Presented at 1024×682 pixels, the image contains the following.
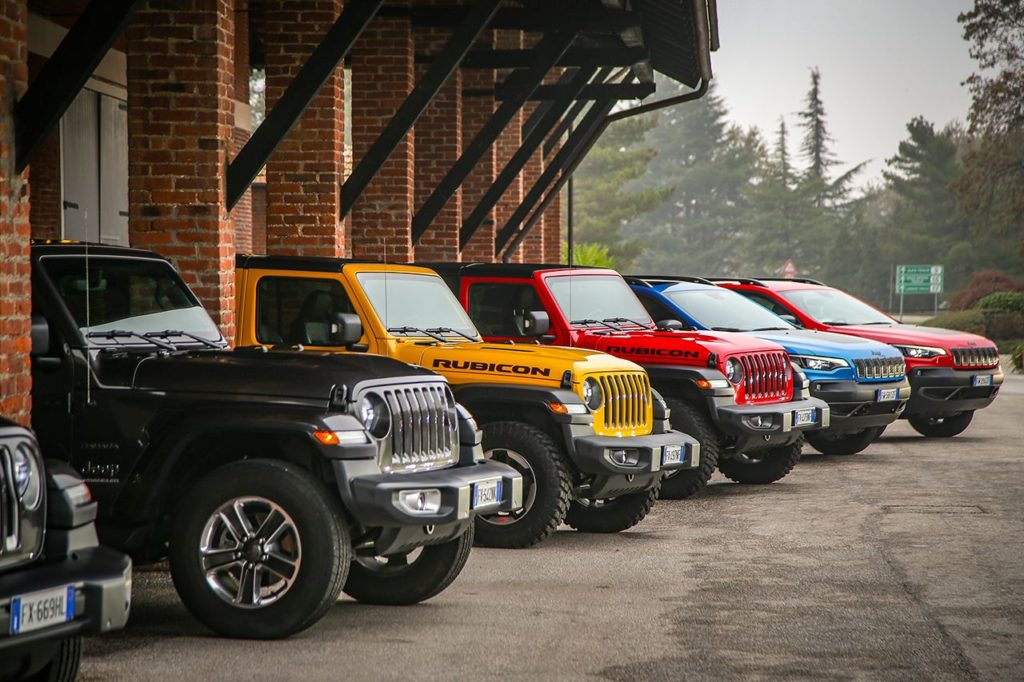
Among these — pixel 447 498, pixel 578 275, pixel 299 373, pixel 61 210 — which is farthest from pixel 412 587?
pixel 61 210

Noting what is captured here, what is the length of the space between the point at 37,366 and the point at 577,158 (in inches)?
776

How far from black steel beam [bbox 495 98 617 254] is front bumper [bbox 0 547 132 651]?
19.3 meters

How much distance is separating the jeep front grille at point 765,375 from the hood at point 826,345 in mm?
1946

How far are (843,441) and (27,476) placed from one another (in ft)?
41.6

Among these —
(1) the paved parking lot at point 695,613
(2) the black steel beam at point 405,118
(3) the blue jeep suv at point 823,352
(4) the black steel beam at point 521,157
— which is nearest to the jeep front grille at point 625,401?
(1) the paved parking lot at point 695,613

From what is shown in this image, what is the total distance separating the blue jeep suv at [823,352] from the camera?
51.2 ft

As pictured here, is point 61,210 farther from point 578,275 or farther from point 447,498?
point 447,498

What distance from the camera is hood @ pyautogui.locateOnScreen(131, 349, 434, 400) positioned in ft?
24.4

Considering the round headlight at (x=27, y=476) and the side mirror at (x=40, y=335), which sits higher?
the side mirror at (x=40, y=335)

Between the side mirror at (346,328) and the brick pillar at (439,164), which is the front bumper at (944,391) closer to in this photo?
the brick pillar at (439,164)

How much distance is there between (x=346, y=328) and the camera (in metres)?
9.48

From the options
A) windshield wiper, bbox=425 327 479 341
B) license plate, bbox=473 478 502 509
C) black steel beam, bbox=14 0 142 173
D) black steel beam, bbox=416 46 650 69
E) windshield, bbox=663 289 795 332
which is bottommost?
license plate, bbox=473 478 502 509

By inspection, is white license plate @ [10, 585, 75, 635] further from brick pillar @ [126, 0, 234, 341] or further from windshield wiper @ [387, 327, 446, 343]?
brick pillar @ [126, 0, 234, 341]

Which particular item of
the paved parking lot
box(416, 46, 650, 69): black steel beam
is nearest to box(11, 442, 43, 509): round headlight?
the paved parking lot
